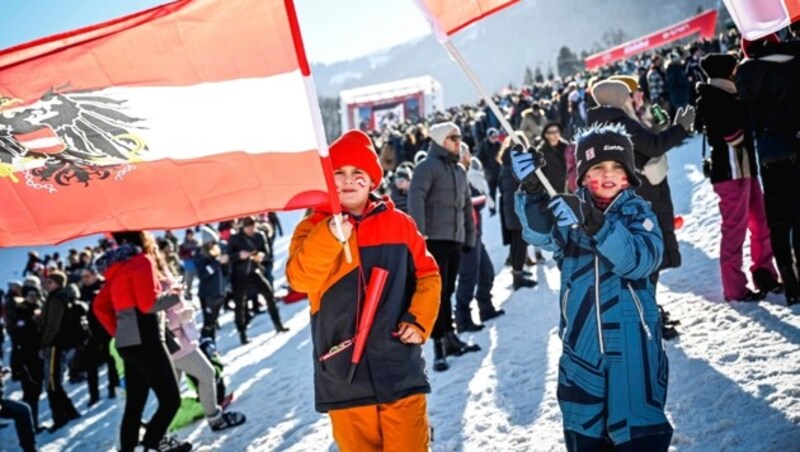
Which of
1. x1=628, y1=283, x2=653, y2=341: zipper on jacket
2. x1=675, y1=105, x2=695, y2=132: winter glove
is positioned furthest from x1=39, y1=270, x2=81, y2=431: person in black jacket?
x1=675, y1=105, x2=695, y2=132: winter glove

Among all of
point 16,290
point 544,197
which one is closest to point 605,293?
point 544,197

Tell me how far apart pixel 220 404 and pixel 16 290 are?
6318 millimetres

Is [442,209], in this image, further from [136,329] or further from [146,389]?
[146,389]

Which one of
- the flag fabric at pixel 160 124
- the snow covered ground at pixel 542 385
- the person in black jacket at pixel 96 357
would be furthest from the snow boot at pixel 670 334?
the person in black jacket at pixel 96 357

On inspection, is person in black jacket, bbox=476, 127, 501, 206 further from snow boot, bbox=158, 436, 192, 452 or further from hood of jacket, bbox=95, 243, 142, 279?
hood of jacket, bbox=95, 243, 142, 279

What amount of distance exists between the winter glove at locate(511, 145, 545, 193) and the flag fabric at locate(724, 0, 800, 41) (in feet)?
4.56

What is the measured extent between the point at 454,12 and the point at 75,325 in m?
7.72

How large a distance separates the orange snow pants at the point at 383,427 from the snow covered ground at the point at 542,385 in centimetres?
117

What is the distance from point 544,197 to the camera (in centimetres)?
255

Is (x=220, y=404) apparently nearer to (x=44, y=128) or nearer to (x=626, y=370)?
(x=44, y=128)

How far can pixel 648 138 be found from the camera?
3883 millimetres

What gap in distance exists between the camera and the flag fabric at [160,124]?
8.02ft

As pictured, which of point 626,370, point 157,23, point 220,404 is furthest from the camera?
point 220,404

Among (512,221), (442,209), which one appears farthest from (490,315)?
(442,209)
